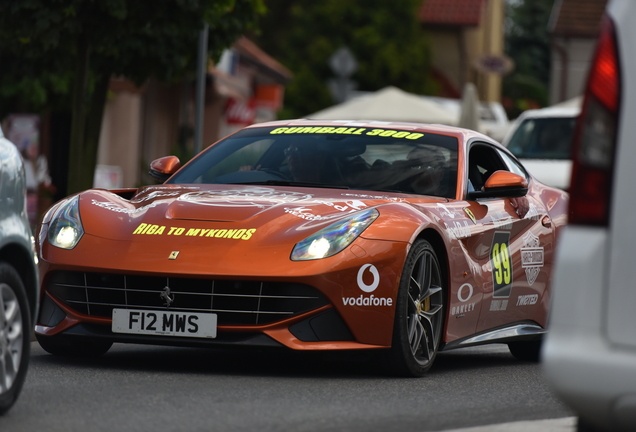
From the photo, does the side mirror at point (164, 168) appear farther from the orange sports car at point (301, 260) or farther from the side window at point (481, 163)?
the side window at point (481, 163)

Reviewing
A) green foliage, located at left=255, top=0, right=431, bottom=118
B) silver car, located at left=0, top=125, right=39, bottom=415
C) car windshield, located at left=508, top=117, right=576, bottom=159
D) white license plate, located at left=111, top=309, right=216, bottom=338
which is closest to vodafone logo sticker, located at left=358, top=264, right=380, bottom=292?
white license plate, located at left=111, top=309, right=216, bottom=338

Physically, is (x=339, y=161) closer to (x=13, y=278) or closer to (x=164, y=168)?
(x=164, y=168)

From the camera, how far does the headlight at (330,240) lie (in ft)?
21.4

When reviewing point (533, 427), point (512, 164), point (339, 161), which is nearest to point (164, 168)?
point (339, 161)

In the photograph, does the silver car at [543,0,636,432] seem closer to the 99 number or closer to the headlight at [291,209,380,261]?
the headlight at [291,209,380,261]

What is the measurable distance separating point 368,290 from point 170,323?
0.96m

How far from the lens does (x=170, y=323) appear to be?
6.54 m

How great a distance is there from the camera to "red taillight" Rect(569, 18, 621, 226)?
3877mm

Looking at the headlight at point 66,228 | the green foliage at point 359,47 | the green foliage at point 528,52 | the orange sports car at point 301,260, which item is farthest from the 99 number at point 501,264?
the green foliage at point 528,52

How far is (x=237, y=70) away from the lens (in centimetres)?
3597

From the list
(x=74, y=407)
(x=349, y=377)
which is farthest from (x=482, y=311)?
→ (x=74, y=407)

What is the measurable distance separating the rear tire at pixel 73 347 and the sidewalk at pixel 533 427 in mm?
2420

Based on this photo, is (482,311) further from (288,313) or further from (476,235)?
(288,313)

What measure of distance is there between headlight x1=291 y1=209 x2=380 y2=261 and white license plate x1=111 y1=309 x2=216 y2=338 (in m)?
0.53
